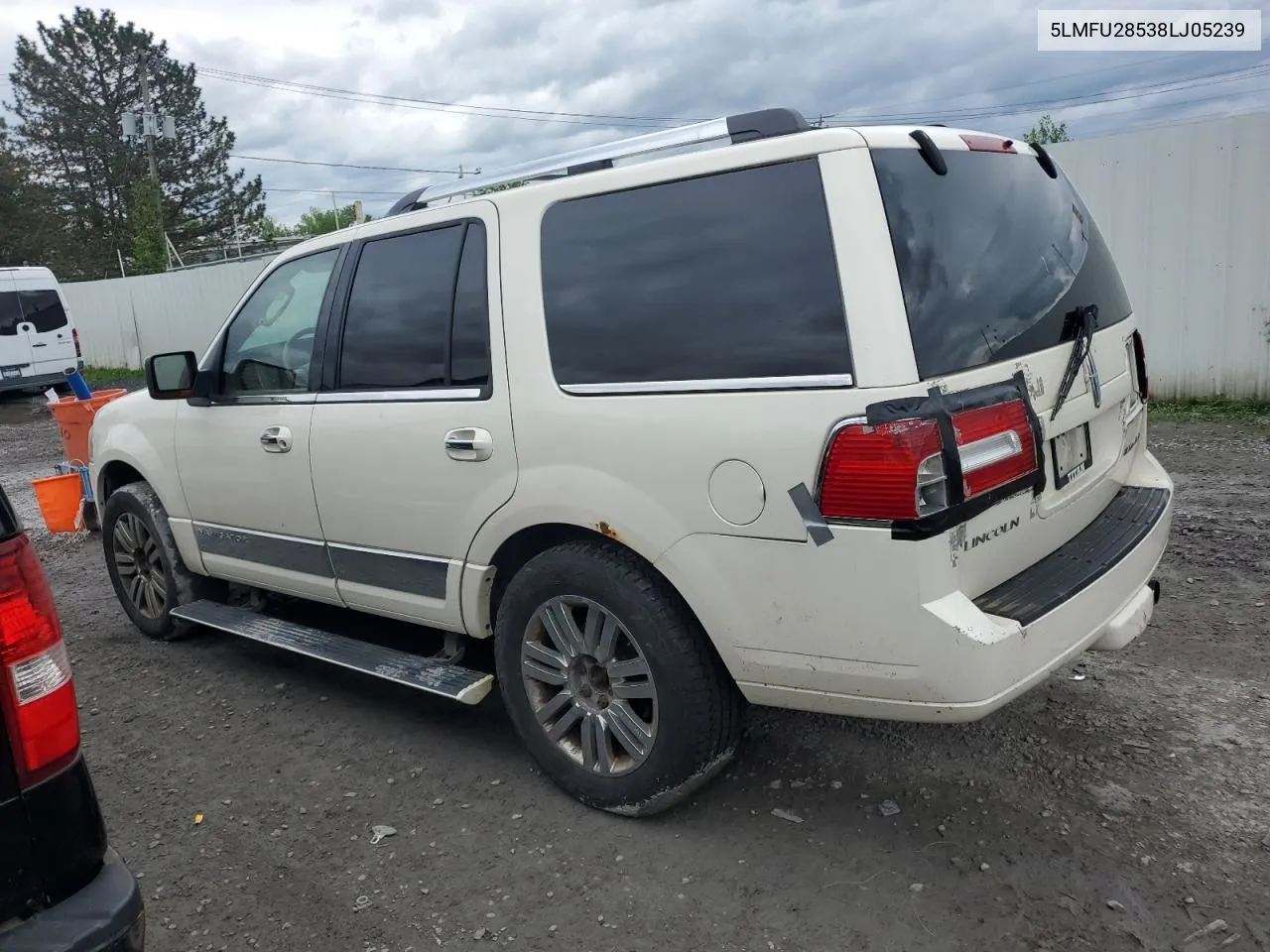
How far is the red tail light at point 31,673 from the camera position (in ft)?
6.35

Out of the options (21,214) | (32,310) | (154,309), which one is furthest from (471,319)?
(21,214)

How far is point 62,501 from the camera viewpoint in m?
7.79

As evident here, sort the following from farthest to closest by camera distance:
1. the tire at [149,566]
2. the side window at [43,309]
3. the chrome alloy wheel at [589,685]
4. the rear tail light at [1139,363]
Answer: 1. the side window at [43,309]
2. the tire at [149,566]
3. the rear tail light at [1139,363]
4. the chrome alloy wheel at [589,685]

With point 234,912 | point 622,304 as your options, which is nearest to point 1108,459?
point 622,304

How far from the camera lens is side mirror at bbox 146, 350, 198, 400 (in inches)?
172

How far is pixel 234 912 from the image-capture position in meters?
2.90

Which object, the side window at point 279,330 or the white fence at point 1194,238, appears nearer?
the side window at point 279,330

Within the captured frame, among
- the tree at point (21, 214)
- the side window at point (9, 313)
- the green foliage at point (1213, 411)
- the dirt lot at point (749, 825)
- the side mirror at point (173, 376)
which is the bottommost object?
the green foliage at point (1213, 411)

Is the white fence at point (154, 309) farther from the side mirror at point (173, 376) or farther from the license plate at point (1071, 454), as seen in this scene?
the license plate at point (1071, 454)

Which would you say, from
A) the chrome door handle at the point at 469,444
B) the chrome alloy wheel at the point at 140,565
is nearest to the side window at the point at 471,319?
the chrome door handle at the point at 469,444

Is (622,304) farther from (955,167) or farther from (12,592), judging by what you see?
(12,592)

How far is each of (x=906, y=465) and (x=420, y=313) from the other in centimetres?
195

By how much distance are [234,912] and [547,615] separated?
126 centimetres

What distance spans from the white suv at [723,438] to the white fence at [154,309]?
15767 mm
